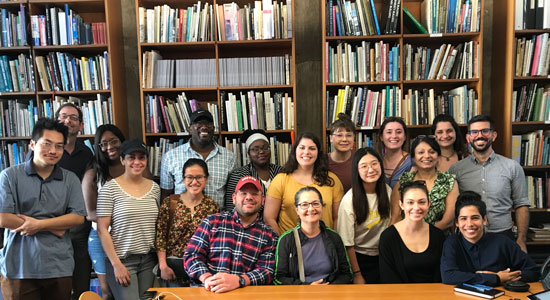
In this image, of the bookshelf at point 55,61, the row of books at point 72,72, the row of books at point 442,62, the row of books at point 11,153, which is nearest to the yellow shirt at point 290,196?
the row of books at point 442,62

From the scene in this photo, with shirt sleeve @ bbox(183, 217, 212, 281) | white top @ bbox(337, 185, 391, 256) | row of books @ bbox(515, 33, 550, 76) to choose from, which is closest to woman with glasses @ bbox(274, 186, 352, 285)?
white top @ bbox(337, 185, 391, 256)

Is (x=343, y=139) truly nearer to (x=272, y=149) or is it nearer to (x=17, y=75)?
(x=272, y=149)

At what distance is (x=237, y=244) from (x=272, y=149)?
143 centimetres

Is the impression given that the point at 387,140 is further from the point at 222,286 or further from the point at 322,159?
the point at 222,286

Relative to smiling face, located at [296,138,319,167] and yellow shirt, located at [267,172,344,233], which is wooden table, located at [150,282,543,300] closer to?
yellow shirt, located at [267,172,344,233]

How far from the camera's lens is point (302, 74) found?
3932 millimetres

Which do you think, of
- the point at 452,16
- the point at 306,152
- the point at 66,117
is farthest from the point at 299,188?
the point at 452,16

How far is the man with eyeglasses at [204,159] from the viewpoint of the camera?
295 centimetres

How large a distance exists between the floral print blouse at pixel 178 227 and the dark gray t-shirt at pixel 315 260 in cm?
72

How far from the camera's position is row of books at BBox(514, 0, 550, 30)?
3.37 meters

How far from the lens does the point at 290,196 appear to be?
2639 millimetres

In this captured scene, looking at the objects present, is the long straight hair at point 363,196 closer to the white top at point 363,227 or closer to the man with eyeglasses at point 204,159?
the white top at point 363,227

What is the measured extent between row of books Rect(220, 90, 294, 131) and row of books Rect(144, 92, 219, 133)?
0.45ft

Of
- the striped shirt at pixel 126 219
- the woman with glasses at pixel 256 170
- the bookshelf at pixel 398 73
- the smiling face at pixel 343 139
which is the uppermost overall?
the bookshelf at pixel 398 73
